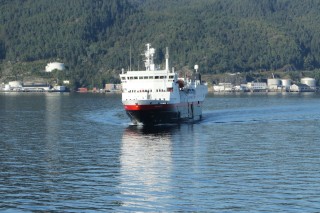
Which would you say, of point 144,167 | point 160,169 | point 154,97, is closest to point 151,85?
point 154,97

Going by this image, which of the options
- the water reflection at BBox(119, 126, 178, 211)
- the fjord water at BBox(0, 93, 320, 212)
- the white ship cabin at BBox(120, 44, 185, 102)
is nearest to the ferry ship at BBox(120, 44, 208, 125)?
the white ship cabin at BBox(120, 44, 185, 102)

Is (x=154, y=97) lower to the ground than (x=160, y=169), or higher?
higher

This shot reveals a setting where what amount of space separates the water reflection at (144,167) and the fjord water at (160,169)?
0.07 metres

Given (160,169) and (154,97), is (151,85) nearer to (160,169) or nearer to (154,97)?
(154,97)

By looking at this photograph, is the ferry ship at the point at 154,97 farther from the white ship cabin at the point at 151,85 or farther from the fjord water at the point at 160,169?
the fjord water at the point at 160,169

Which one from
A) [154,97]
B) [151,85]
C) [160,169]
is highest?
[151,85]

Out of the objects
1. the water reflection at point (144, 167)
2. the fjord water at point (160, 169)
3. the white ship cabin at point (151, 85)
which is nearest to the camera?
the fjord water at point (160, 169)

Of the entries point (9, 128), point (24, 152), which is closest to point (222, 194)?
point (24, 152)

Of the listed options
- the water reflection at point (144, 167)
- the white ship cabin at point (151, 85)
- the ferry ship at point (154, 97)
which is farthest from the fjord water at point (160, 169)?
the white ship cabin at point (151, 85)

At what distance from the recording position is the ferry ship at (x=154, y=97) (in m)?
110

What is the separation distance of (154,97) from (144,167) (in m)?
47.0

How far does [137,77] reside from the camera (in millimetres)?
116500

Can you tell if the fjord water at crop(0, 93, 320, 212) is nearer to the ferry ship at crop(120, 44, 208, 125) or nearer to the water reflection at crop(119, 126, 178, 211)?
the water reflection at crop(119, 126, 178, 211)

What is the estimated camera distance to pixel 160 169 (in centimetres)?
6531
